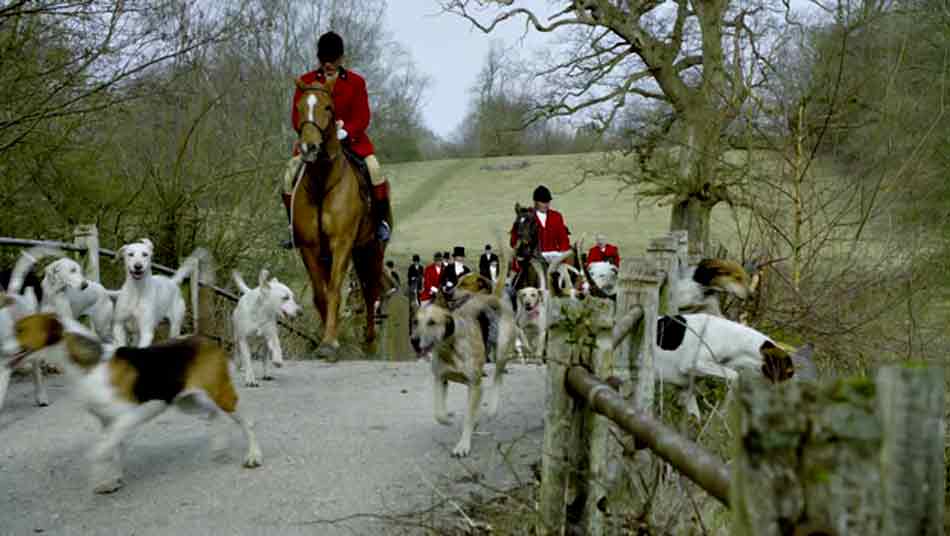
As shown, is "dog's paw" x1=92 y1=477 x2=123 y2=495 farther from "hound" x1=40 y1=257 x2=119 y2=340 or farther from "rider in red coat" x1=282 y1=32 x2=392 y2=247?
"rider in red coat" x1=282 y1=32 x2=392 y2=247

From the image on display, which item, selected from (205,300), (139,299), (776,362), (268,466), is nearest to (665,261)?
(776,362)

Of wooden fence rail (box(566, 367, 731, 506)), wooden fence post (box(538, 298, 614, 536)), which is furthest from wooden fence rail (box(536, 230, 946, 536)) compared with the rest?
wooden fence post (box(538, 298, 614, 536))

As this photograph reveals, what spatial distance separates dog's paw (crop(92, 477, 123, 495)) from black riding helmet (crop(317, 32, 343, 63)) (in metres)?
5.54

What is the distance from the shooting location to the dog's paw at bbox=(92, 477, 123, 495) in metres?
4.62

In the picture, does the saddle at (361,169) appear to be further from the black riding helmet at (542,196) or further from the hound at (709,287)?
the black riding helmet at (542,196)

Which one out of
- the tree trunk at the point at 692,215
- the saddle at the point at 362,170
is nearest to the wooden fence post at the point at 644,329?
the saddle at the point at 362,170

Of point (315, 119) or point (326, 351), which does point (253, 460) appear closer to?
point (315, 119)

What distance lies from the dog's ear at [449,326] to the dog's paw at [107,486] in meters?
2.17

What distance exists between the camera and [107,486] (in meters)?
4.64

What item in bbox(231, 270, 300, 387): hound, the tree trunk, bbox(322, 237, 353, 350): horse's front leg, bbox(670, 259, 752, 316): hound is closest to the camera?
bbox(670, 259, 752, 316): hound

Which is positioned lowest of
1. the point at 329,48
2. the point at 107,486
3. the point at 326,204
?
the point at 107,486

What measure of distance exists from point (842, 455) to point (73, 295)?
7.53 metres

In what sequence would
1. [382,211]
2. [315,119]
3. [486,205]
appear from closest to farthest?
[315,119], [382,211], [486,205]

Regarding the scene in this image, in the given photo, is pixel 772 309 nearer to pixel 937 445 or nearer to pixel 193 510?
pixel 193 510
